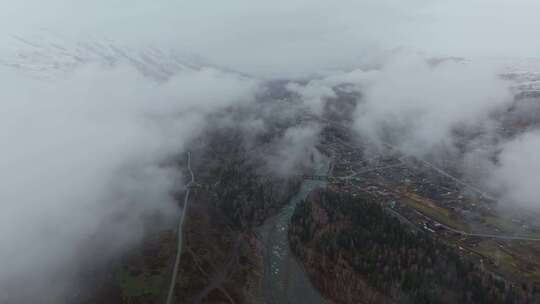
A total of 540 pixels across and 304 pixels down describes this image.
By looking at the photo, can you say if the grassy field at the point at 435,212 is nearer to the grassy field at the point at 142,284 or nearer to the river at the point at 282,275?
the river at the point at 282,275

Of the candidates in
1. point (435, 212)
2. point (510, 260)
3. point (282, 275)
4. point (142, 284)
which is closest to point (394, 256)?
point (282, 275)

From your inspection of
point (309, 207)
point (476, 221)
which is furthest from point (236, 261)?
point (476, 221)

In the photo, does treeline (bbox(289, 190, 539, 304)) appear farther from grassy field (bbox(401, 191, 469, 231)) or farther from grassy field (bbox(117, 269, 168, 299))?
grassy field (bbox(117, 269, 168, 299))

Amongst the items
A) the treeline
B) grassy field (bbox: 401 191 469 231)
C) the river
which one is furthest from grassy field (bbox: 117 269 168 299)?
grassy field (bbox: 401 191 469 231)

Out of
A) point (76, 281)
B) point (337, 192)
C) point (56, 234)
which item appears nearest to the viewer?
point (76, 281)

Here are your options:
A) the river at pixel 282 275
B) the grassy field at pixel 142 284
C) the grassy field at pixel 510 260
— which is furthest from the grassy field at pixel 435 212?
the grassy field at pixel 142 284

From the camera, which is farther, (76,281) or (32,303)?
(76,281)

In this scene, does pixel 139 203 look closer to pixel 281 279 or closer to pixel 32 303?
pixel 32 303
